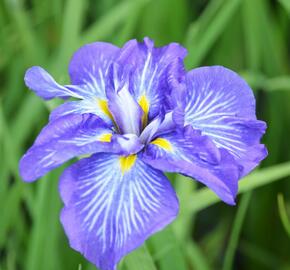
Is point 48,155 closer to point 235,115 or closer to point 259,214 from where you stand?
Result: point 235,115

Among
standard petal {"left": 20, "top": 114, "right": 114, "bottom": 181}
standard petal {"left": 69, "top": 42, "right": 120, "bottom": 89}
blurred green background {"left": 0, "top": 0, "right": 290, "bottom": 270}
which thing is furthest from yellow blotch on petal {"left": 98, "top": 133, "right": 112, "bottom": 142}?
blurred green background {"left": 0, "top": 0, "right": 290, "bottom": 270}

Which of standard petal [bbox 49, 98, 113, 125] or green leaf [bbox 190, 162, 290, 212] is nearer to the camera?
standard petal [bbox 49, 98, 113, 125]

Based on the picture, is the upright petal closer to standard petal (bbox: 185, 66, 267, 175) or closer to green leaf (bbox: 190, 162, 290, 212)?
standard petal (bbox: 185, 66, 267, 175)

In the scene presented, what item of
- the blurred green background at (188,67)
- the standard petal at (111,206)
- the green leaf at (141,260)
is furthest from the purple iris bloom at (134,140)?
the blurred green background at (188,67)

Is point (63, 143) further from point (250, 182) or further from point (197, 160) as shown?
point (250, 182)

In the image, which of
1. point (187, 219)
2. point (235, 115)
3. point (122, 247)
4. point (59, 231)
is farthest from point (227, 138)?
point (59, 231)

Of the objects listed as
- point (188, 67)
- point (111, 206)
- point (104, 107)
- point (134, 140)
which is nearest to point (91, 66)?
point (104, 107)
